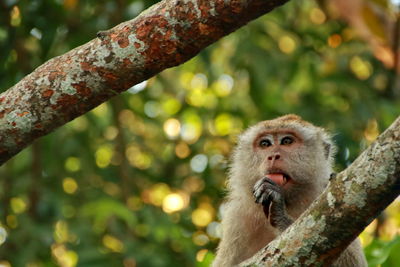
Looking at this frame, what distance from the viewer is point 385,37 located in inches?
286

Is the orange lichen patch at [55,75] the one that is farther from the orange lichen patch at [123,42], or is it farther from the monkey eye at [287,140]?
the monkey eye at [287,140]

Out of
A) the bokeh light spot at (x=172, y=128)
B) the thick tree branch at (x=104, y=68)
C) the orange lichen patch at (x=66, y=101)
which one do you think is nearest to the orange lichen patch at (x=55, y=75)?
the thick tree branch at (x=104, y=68)

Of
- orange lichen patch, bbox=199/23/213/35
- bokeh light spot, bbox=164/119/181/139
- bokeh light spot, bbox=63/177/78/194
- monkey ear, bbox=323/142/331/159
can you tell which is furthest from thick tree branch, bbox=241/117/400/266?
bokeh light spot, bbox=164/119/181/139

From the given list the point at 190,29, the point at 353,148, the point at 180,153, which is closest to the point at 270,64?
the point at 353,148

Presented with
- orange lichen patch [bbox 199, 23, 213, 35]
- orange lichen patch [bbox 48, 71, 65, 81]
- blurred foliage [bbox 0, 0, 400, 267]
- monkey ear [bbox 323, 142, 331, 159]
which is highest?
blurred foliage [bbox 0, 0, 400, 267]

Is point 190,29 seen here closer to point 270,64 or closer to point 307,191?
point 307,191

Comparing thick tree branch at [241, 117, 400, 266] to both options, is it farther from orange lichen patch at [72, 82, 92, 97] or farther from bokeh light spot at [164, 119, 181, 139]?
bokeh light spot at [164, 119, 181, 139]

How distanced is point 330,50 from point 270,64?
4.32ft

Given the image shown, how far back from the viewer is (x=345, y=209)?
333 cm

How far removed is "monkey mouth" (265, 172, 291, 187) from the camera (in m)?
5.23

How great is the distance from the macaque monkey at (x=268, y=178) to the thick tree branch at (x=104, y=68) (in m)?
1.36

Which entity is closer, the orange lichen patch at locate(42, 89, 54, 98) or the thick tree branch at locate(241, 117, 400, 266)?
the thick tree branch at locate(241, 117, 400, 266)

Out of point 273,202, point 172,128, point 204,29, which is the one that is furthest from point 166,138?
point 204,29

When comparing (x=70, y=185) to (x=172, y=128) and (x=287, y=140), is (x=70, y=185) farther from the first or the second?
(x=287, y=140)
